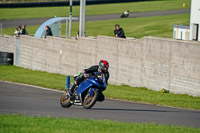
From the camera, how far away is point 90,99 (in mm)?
14469

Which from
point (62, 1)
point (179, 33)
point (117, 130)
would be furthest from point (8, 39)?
point (62, 1)

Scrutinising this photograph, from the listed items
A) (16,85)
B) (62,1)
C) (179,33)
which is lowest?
(16,85)

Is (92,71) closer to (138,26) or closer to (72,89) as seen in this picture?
(72,89)

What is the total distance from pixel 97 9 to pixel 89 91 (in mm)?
53568

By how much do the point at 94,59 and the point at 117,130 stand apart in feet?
51.3

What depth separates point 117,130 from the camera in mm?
10484

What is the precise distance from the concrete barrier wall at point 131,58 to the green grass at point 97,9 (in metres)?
29.1

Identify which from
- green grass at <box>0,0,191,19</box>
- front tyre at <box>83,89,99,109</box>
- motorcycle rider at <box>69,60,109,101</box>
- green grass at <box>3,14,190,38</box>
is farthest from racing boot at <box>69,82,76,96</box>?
green grass at <box>0,0,191,19</box>

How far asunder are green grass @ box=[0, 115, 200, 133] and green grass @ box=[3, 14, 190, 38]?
31918 mm

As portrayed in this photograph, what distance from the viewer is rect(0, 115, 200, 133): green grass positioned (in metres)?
10.1

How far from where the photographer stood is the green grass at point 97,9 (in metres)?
60.5

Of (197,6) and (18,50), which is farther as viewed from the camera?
(18,50)

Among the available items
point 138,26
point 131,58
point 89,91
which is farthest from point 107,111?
point 138,26

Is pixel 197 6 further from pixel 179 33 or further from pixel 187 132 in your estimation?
pixel 187 132
